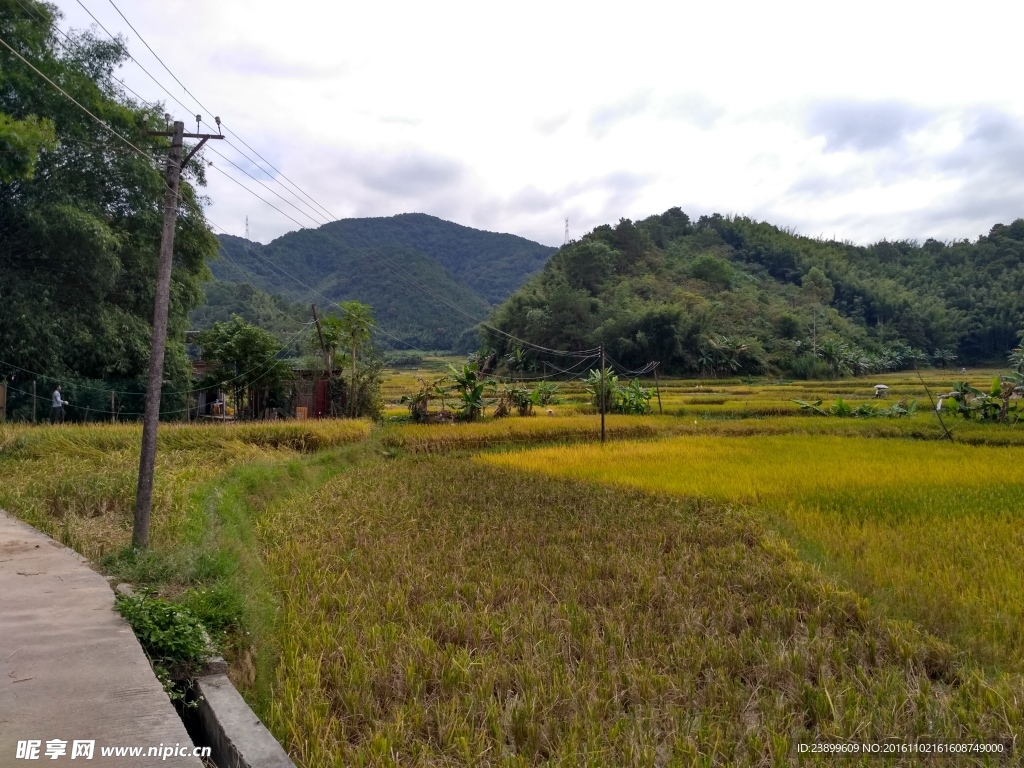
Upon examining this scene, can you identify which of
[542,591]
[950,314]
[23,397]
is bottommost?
[542,591]

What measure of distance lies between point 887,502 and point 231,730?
26.8ft

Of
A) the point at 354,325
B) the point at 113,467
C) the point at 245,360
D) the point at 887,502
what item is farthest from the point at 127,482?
the point at 354,325

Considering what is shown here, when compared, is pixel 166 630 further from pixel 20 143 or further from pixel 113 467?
pixel 20 143

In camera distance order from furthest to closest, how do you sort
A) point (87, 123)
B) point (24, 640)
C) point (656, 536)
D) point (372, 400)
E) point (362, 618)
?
point (372, 400), point (87, 123), point (656, 536), point (362, 618), point (24, 640)

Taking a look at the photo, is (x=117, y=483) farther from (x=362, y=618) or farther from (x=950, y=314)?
(x=950, y=314)

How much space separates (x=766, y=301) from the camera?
5675 centimetres

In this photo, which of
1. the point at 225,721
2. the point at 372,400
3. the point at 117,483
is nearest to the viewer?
the point at 225,721

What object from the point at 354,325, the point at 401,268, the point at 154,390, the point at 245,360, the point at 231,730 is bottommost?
the point at 231,730

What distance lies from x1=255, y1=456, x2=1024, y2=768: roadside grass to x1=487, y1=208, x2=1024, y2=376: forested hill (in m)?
37.8

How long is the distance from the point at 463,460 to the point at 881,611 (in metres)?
10.2

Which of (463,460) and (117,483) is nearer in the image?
(117,483)

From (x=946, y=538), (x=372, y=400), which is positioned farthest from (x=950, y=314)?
(x=946, y=538)

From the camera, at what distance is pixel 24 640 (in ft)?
12.2

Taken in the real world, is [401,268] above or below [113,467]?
above
